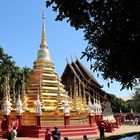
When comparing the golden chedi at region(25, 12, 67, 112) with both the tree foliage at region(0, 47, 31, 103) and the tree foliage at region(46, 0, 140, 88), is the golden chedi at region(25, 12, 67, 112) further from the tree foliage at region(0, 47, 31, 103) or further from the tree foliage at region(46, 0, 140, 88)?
the tree foliage at region(46, 0, 140, 88)

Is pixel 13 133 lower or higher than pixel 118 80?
lower

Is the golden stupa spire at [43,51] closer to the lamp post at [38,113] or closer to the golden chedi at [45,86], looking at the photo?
the golden chedi at [45,86]

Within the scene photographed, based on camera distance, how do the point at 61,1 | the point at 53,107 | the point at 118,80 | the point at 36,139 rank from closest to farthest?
the point at 61,1, the point at 118,80, the point at 36,139, the point at 53,107

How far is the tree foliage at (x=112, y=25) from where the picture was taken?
9.32m

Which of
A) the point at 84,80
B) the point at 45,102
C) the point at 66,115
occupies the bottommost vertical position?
the point at 66,115

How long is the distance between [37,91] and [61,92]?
2340mm

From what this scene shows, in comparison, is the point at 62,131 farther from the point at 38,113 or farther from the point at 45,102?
the point at 45,102

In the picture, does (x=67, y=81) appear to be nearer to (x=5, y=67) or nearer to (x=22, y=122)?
(x=5, y=67)

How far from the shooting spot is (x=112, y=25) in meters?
9.63

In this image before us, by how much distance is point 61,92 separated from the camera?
1302 inches

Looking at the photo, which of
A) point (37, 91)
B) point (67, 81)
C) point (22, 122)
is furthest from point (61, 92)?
point (67, 81)

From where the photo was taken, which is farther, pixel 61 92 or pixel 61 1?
pixel 61 92

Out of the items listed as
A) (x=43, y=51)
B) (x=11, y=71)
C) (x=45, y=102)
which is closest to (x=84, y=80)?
(x=11, y=71)

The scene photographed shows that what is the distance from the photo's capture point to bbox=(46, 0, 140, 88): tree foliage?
9.32 meters
